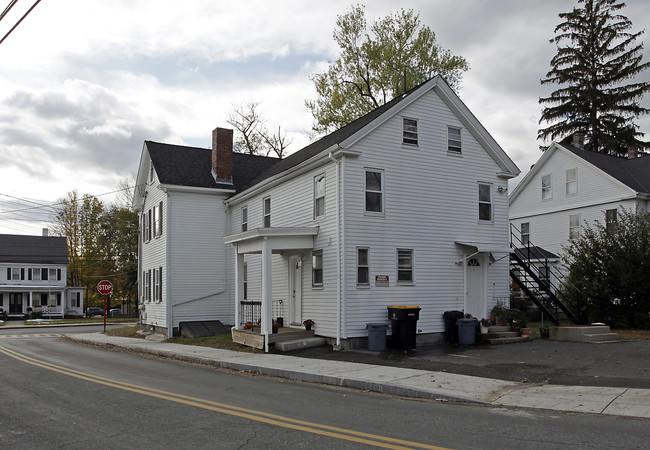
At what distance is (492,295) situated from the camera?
757 inches

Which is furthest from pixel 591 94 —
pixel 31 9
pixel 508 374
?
pixel 31 9

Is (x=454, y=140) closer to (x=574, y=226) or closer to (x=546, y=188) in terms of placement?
(x=574, y=226)

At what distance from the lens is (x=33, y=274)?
184 ft

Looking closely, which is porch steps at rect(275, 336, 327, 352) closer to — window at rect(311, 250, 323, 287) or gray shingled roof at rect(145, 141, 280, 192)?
window at rect(311, 250, 323, 287)

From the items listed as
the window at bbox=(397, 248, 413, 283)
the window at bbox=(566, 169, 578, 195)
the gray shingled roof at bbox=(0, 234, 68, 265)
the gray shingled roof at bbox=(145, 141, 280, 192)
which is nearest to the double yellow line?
the window at bbox=(397, 248, 413, 283)

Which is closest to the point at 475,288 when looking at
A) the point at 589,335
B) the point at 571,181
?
the point at 589,335

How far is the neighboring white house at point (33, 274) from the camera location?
54.9 m

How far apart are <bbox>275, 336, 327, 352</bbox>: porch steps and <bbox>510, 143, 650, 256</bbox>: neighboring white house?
14.9 metres

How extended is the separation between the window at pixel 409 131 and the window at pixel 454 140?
4.66 ft

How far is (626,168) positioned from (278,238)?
23.0 m

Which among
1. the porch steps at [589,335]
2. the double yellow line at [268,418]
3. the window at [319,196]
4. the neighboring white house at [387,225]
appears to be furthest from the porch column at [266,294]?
the porch steps at [589,335]

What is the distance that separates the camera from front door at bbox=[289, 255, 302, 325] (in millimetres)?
18969

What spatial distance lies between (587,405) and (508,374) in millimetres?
3238

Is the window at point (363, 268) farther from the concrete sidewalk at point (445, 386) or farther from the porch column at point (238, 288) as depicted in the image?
the porch column at point (238, 288)
